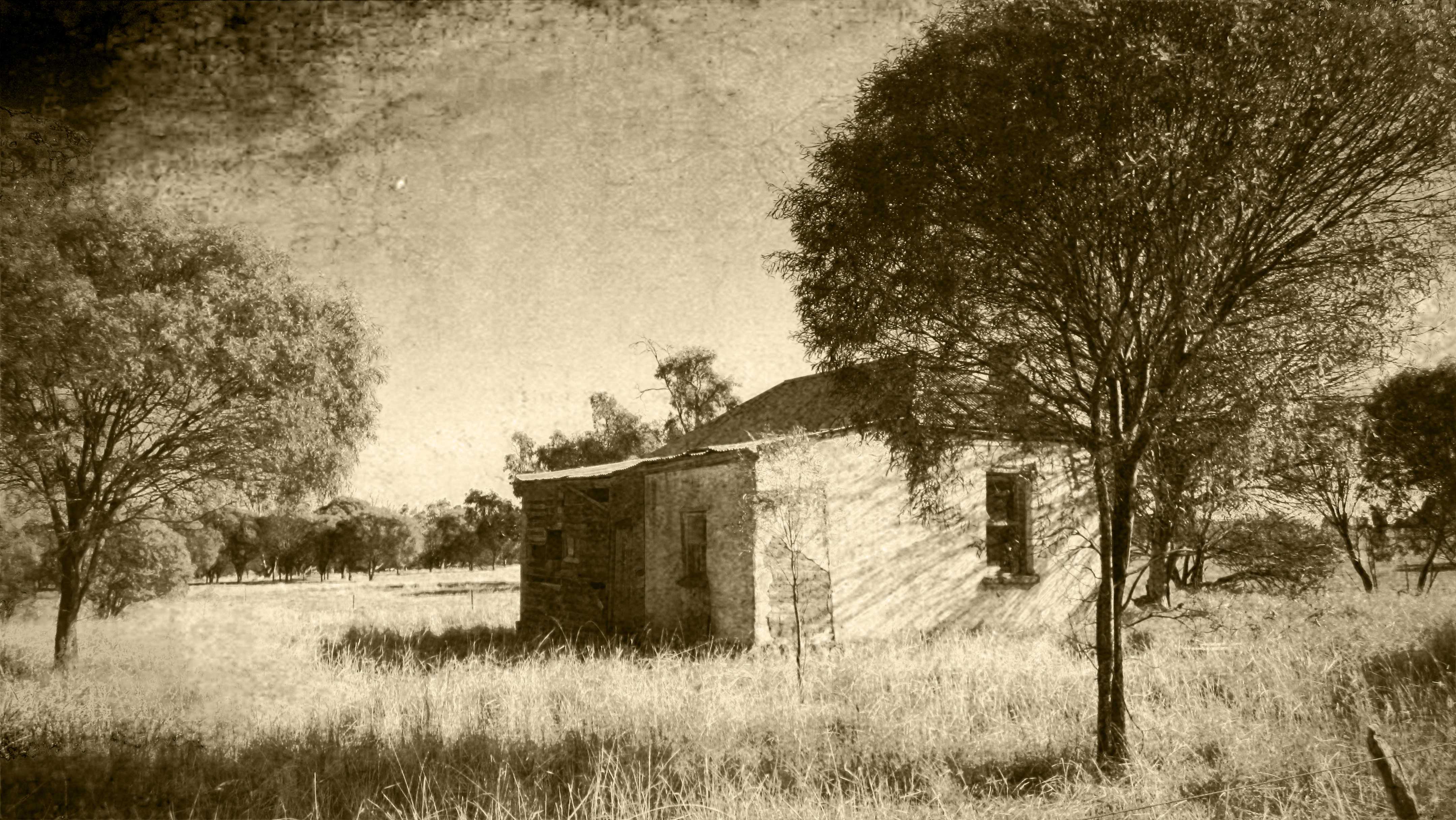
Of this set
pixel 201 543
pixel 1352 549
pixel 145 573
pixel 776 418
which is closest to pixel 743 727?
pixel 776 418

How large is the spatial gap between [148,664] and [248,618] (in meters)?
7.20

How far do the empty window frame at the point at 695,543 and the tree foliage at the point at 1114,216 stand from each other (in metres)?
7.71

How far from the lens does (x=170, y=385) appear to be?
31.0 ft

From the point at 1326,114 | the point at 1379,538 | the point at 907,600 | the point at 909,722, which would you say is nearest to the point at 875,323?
the point at 1326,114

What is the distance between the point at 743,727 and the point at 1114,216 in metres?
5.77

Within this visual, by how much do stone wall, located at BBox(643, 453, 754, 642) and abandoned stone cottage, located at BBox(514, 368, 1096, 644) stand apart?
0.03 m

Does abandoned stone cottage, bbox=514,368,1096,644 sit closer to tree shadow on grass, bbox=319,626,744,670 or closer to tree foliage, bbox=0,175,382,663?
tree shadow on grass, bbox=319,626,744,670

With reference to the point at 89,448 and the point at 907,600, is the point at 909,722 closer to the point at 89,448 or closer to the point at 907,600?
the point at 907,600

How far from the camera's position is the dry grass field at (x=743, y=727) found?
5.61 meters

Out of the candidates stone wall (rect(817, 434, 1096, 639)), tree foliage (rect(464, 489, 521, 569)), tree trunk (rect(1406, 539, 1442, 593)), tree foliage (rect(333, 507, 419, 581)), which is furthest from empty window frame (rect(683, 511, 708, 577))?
tree foliage (rect(333, 507, 419, 581))

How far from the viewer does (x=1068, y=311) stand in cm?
620

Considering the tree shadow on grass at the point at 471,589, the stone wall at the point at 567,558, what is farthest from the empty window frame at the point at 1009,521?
the tree shadow on grass at the point at 471,589

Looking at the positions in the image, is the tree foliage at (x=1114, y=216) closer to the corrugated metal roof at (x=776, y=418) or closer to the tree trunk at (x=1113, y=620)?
the tree trunk at (x=1113, y=620)

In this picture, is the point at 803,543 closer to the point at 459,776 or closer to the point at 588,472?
the point at 459,776
